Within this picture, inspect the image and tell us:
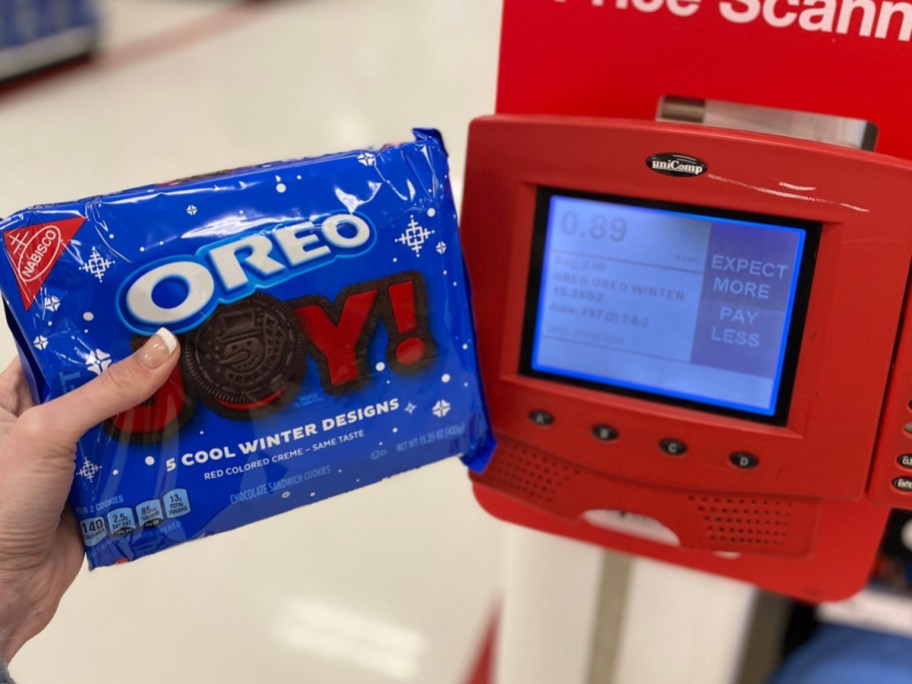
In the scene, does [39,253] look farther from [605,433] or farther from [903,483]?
[903,483]

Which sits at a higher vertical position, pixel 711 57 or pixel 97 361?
pixel 711 57

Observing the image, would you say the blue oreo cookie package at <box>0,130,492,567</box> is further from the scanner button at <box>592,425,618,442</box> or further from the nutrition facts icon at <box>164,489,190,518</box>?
the scanner button at <box>592,425,618,442</box>

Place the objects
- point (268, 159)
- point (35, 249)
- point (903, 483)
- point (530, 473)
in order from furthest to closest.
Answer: point (268, 159) < point (530, 473) < point (903, 483) < point (35, 249)

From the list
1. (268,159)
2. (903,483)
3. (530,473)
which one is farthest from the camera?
(268,159)

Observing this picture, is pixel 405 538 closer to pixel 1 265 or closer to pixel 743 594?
pixel 743 594

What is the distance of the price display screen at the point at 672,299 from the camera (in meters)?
0.81

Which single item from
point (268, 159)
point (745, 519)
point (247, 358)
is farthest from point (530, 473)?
point (268, 159)

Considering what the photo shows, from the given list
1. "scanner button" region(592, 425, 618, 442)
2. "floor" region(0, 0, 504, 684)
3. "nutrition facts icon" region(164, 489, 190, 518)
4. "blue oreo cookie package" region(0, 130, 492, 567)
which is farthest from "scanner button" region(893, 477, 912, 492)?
"floor" region(0, 0, 504, 684)

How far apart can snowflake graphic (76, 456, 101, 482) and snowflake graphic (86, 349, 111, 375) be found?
0.26ft

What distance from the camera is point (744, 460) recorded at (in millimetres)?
854

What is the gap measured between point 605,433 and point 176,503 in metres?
0.40

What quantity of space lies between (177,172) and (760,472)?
3.09 meters

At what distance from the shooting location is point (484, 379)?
926mm

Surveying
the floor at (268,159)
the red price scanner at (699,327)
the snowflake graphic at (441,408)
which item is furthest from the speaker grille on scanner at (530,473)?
the floor at (268,159)
